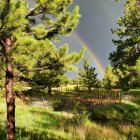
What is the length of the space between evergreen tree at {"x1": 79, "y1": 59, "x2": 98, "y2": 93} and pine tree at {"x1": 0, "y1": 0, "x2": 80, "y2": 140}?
2014 inches

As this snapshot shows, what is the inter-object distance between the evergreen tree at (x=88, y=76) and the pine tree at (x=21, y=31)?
51.1 m

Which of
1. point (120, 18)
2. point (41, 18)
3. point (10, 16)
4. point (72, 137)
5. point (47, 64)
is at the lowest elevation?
point (72, 137)

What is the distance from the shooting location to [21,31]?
9.87 metres

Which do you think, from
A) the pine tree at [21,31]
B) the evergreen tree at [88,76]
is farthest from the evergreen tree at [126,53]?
the pine tree at [21,31]

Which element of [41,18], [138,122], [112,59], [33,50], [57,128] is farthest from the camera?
[112,59]

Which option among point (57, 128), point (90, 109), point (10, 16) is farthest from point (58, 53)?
point (90, 109)

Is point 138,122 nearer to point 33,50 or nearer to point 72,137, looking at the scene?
point 72,137

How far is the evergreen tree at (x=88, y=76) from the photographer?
63781 mm

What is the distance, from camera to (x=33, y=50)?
10109 mm

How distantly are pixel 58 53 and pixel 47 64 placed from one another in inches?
26.4

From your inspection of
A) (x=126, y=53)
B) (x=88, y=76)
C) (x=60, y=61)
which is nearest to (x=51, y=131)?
(x=60, y=61)

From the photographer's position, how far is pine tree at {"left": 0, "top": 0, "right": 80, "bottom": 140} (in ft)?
26.7

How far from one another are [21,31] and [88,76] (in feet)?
178

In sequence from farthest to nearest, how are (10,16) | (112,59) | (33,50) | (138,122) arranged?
(112,59) → (138,122) → (33,50) → (10,16)
